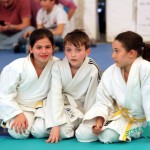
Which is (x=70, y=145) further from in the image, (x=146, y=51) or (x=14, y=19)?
(x=14, y=19)

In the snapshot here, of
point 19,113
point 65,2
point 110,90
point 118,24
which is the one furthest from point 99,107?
point 118,24

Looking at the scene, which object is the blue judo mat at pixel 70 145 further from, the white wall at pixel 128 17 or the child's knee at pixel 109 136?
the white wall at pixel 128 17

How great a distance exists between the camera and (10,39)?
527 cm

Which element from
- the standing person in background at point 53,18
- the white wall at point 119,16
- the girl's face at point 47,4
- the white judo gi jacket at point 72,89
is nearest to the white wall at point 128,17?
the white wall at point 119,16

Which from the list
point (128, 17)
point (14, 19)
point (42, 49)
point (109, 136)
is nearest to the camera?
point (109, 136)

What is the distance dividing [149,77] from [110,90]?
0.29m

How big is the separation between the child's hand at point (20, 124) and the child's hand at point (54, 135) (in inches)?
7.8

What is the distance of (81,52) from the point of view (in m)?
2.51

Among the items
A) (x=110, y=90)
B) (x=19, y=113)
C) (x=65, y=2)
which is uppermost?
(x=65, y=2)

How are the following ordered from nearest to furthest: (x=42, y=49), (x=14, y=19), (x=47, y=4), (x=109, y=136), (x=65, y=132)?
1. (x=109, y=136)
2. (x=65, y=132)
3. (x=42, y=49)
4. (x=47, y=4)
5. (x=14, y=19)

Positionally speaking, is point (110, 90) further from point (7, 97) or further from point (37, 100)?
point (7, 97)

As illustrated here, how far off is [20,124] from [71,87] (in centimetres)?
45

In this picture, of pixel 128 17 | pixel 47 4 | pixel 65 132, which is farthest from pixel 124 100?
pixel 128 17

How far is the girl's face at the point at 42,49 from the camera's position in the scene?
8.36 feet
